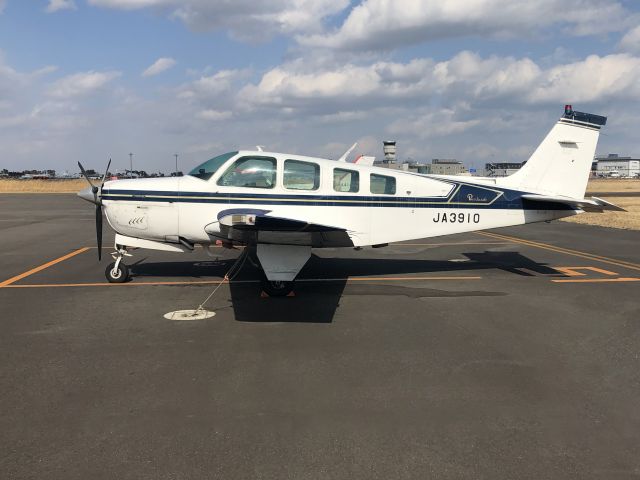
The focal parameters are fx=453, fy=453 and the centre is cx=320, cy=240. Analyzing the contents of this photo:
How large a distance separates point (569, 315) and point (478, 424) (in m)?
4.15

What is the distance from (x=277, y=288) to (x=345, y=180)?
237 centimetres

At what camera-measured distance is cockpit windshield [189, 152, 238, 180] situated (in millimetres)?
8234

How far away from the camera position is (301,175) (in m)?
8.30

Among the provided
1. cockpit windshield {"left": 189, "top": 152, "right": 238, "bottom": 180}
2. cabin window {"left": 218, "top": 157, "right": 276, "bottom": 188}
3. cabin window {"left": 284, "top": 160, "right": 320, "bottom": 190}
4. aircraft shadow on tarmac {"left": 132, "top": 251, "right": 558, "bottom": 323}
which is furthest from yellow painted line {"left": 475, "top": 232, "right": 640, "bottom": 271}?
cockpit windshield {"left": 189, "top": 152, "right": 238, "bottom": 180}

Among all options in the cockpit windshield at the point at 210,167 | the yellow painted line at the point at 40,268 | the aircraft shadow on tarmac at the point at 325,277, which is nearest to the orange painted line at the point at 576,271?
the aircraft shadow on tarmac at the point at 325,277

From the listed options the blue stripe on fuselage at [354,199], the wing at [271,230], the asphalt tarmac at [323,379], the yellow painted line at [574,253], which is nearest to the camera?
the asphalt tarmac at [323,379]

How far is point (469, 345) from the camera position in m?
5.72

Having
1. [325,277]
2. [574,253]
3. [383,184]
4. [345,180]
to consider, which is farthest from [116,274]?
[574,253]

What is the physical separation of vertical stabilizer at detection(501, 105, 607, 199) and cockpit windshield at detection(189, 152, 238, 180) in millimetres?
5871

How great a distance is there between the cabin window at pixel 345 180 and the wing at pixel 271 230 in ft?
3.06

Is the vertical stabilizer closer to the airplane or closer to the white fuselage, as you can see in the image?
the airplane

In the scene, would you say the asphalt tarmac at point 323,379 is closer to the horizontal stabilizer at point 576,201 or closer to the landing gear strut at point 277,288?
the landing gear strut at point 277,288

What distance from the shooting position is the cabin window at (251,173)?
816 centimetres

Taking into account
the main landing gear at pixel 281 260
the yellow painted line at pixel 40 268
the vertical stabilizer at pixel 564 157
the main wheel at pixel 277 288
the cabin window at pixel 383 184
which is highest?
the vertical stabilizer at pixel 564 157
